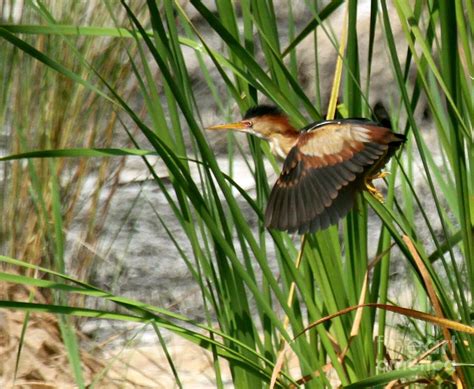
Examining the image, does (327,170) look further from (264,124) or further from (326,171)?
(264,124)

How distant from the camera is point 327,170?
3.94 feet

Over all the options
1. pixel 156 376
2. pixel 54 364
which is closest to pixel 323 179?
pixel 54 364

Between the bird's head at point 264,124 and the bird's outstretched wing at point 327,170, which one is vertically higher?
the bird's head at point 264,124

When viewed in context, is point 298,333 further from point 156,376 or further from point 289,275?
point 156,376

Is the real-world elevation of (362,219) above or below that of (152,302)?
below

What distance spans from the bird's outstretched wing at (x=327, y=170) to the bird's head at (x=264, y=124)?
94mm

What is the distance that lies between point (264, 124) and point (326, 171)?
0.20 meters

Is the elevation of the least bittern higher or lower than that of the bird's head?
lower

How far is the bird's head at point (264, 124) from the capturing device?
1.35m

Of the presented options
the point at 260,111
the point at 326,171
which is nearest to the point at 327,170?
the point at 326,171

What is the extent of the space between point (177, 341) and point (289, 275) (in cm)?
148

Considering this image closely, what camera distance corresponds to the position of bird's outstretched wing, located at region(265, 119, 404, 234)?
115 cm

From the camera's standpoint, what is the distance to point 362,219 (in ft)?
4.27

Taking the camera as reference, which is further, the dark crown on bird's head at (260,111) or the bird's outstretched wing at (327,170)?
the dark crown on bird's head at (260,111)
